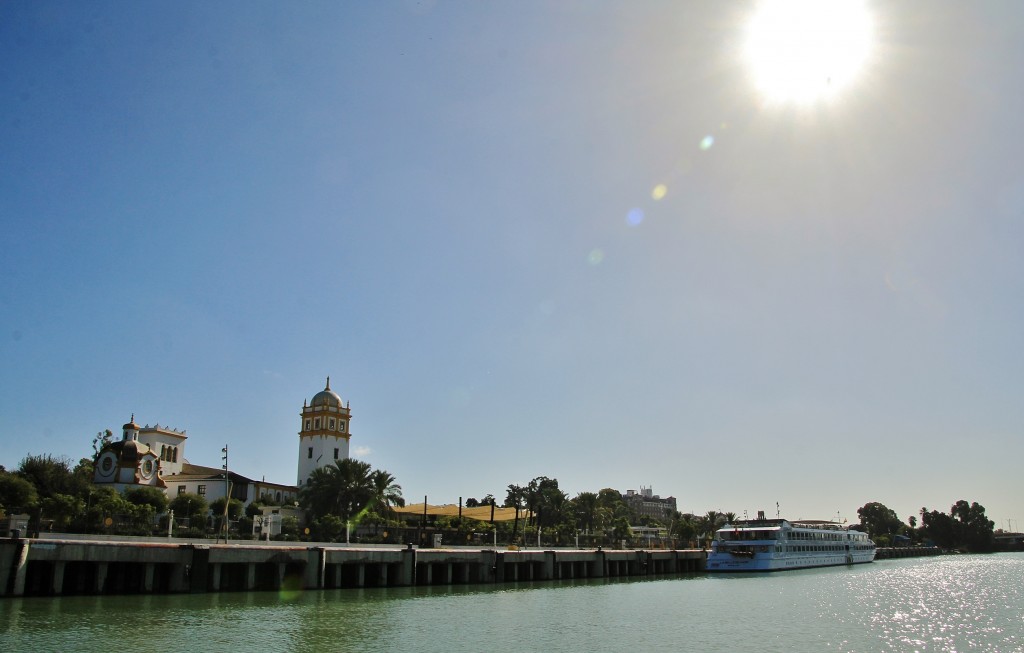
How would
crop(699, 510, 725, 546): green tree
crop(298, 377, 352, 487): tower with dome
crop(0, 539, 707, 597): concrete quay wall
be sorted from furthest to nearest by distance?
crop(699, 510, 725, 546): green tree < crop(298, 377, 352, 487): tower with dome < crop(0, 539, 707, 597): concrete quay wall

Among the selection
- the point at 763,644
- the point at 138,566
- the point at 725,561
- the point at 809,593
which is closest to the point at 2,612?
the point at 138,566

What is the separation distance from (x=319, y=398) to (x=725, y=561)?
6226 cm

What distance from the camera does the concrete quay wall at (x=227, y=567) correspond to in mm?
33625

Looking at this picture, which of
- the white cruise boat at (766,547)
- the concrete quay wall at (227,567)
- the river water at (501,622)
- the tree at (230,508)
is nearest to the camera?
the river water at (501,622)

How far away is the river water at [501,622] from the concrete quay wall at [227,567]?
1.21m

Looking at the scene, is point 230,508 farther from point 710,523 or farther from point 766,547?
point 710,523

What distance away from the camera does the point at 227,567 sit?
133 ft

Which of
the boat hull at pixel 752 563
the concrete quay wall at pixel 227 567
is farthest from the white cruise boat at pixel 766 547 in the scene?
the concrete quay wall at pixel 227 567

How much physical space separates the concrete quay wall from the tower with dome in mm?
57405

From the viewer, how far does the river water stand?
2639 centimetres

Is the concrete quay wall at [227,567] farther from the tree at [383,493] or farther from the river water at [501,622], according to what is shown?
the tree at [383,493]

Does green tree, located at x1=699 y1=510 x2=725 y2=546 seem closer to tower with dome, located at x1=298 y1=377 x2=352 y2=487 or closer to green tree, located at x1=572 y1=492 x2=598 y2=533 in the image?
green tree, located at x1=572 y1=492 x2=598 y2=533

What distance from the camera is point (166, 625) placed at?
28.2 m

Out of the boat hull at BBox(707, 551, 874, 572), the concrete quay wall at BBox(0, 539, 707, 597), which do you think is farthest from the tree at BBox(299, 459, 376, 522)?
the boat hull at BBox(707, 551, 874, 572)
